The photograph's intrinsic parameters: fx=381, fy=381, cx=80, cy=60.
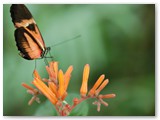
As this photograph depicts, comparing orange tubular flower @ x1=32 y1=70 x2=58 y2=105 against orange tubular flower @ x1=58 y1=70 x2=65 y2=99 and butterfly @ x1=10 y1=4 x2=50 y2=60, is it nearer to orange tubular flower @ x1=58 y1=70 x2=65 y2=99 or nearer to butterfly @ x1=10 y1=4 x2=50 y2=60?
orange tubular flower @ x1=58 y1=70 x2=65 y2=99

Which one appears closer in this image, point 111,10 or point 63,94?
point 63,94

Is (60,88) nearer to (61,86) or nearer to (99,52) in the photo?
(61,86)

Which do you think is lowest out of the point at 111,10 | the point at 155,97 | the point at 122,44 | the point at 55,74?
the point at 155,97

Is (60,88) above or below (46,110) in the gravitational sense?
above

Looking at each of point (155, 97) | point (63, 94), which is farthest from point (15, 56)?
point (155, 97)

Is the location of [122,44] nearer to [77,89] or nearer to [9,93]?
[77,89]

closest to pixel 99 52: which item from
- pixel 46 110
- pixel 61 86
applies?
pixel 61 86
